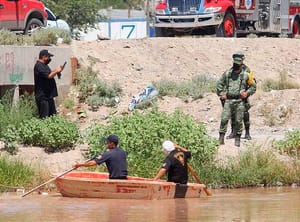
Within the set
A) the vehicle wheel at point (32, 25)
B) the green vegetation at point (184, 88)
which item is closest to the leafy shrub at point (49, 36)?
the vehicle wheel at point (32, 25)

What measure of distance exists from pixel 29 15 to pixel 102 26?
1747 cm

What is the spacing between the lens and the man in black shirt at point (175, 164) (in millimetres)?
19203

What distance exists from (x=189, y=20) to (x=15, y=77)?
994 cm

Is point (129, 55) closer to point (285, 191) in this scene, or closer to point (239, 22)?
point (239, 22)

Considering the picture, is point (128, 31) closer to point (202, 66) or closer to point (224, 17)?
point (224, 17)

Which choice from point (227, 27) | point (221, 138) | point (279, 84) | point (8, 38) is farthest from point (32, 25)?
point (221, 138)

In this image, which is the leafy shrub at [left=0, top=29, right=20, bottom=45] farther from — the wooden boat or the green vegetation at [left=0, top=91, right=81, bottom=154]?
the wooden boat

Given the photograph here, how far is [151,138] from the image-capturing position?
2131 cm

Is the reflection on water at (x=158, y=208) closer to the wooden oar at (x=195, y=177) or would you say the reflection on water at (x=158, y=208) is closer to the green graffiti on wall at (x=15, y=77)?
the wooden oar at (x=195, y=177)

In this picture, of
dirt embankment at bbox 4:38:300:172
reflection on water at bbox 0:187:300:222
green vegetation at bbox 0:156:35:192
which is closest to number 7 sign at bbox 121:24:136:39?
dirt embankment at bbox 4:38:300:172

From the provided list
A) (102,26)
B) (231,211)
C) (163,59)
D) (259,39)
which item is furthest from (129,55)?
(102,26)

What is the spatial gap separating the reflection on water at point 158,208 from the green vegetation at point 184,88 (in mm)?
8406

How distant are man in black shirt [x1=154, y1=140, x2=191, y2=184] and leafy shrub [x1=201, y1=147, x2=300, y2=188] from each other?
1803 millimetres

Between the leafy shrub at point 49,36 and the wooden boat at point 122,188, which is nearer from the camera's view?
the wooden boat at point 122,188
